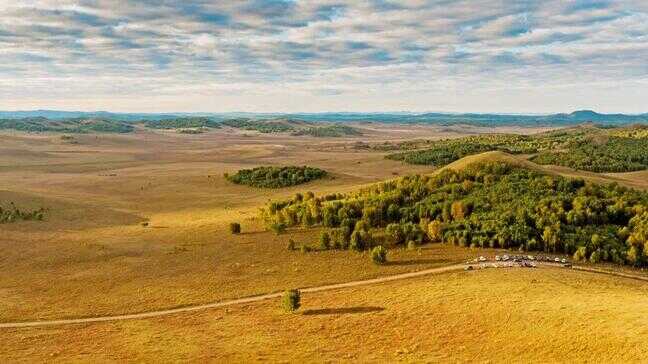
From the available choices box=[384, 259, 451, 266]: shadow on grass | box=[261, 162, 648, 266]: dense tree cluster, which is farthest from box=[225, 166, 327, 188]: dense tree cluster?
box=[384, 259, 451, 266]: shadow on grass

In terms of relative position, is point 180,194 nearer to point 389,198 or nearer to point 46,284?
point 389,198

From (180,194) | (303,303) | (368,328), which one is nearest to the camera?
(368,328)

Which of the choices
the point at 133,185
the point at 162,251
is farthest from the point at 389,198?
the point at 133,185

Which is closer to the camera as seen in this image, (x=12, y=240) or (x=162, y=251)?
(x=162, y=251)

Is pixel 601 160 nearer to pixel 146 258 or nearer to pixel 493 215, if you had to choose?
pixel 493 215

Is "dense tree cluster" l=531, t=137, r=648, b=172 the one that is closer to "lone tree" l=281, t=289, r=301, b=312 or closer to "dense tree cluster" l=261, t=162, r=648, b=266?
"dense tree cluster" l=261, t=162, r=648, b=266

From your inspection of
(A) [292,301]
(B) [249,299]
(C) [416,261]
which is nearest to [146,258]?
(B) [249,299]
